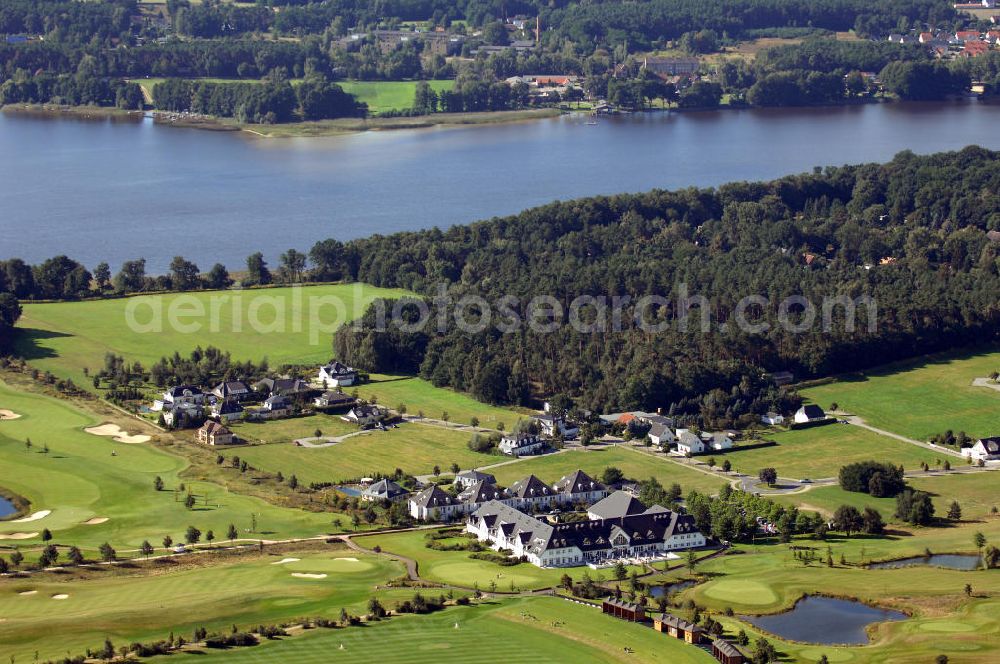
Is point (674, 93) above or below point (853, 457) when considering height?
above

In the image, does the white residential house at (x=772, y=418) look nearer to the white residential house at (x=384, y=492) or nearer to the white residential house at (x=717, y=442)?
the white residential house at (x=717, y=442)

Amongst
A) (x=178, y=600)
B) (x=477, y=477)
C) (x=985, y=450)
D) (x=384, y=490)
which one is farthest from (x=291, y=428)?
(x=985, y=450)

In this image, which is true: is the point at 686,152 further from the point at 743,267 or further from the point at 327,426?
the point at 327,426

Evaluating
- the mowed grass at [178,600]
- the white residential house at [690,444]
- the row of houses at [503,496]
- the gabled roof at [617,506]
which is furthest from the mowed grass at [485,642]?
the white residential house at [690,444]

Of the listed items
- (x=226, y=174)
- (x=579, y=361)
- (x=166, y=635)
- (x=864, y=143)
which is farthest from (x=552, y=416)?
(x=864, y=143)

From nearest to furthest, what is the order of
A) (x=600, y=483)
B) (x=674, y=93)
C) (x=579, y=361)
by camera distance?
(x=600, y=483), (x=579, y=361), (x=674, y=93)
